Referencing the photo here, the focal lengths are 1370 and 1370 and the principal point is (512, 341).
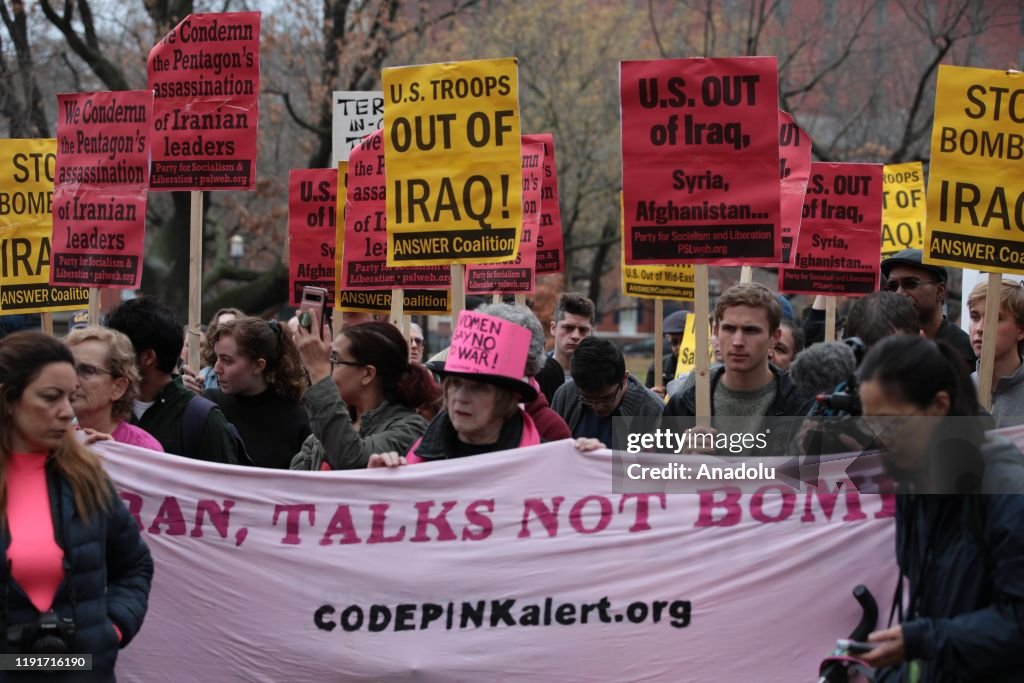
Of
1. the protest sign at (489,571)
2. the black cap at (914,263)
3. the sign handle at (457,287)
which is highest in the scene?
the black cap at (914,263)

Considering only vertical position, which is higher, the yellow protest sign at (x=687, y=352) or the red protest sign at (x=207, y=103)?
the red protest sign at (x=207, y=103)

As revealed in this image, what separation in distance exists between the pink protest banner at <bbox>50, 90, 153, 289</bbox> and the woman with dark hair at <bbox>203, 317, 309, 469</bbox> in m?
1.62

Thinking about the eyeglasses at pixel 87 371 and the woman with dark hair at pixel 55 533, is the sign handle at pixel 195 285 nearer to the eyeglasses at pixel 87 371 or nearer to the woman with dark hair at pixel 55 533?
the eyeglasses at pixel 87 371

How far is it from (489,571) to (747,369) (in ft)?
4.81

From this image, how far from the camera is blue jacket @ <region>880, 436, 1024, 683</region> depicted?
3443mm

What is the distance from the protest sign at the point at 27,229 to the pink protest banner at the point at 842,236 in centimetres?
482

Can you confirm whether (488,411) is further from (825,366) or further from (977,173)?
(977,173)

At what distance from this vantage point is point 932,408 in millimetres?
3480

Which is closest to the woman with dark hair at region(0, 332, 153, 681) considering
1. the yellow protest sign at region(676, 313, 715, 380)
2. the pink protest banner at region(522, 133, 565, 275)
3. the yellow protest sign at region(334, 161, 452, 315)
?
the yellow protest sign at region(334, 161, 452, 315)

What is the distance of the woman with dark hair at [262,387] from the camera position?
6.52 metres

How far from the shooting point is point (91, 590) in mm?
3785

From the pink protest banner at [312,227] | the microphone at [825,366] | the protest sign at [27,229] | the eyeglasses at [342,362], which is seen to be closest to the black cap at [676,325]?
the pink protest banner at [312,227]

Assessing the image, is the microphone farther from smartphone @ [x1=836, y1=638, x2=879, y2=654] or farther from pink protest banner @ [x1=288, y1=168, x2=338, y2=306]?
pink protest banner @ [x1=288, y1=168, x2=338, y2=306]

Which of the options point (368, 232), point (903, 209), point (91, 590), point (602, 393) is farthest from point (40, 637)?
point (903, 209)
